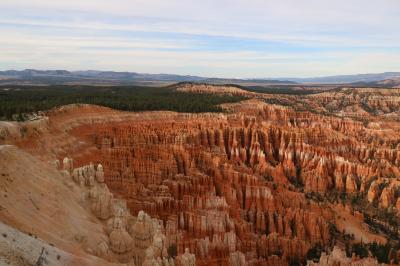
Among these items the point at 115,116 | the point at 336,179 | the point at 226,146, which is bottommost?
the point at 336,179

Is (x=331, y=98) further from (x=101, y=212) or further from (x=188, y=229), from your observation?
(x=101, y=212)

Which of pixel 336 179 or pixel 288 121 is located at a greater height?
pixel 288 121

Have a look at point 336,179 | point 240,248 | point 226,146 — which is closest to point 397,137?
point 336,179

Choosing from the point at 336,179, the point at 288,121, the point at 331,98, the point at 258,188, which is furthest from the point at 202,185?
the point at 331,98

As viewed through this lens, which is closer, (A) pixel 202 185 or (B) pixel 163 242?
(B) pixel 163 242

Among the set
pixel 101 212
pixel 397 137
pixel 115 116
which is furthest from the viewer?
pixel 397 137

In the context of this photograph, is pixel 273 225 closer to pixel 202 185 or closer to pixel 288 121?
pixel 202 185

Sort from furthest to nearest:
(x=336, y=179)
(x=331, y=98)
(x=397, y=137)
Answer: (x=331, y=98), (x=397, y=137), (x=336, y=179)
